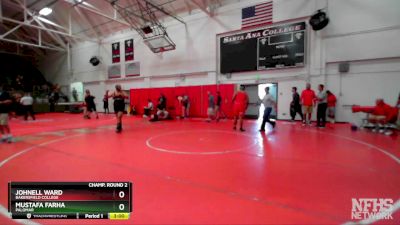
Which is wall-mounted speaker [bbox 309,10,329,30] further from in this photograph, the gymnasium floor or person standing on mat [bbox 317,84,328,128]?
the gymnasium floor

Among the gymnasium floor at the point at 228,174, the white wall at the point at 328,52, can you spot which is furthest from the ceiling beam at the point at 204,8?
the gymnasium floor at the point at 228,174

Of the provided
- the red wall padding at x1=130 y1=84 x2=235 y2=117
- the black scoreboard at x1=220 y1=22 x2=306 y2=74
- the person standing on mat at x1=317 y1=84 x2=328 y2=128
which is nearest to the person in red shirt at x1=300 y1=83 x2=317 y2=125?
the person standing on mat at x1=317 y1=84 x2=328 y2=128

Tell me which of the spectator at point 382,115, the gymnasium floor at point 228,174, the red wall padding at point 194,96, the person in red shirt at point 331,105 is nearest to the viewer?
the gymnasium floor at point 228,174

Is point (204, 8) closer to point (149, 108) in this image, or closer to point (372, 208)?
point (149, 108)

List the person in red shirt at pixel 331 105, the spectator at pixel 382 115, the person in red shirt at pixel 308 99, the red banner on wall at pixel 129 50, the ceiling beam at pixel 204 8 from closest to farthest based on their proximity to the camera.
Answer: the spectator at pixel 382 115 → the person in red shirt at pixel 308 99 → the person in red shirt at pixel 331 105 → the ceiling beam at pixel 204 8 → the red banner on wall at pixel 129 50

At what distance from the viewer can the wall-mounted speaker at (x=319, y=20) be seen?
9.50 meters

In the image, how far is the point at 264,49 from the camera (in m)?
11.5

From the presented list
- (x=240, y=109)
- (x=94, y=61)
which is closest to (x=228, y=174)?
(x=240, y=109)

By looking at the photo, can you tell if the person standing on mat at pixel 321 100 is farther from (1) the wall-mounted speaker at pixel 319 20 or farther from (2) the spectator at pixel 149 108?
(2) the spectator at pixel 149 108

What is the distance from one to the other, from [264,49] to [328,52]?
307 cm

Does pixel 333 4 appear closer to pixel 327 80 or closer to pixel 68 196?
pixel 327 80

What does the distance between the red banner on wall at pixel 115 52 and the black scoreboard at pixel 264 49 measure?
9722 mm

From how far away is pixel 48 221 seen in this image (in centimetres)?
216

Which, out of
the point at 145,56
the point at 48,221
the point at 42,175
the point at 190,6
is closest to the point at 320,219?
the point at 48,221
